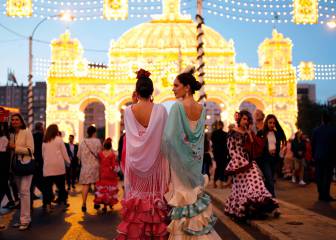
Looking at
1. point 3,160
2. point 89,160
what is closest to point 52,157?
point 89,160

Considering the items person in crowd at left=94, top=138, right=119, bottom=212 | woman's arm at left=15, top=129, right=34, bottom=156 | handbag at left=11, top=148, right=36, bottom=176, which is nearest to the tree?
person in crowd at left=94, top=138, right=119, bottom=212

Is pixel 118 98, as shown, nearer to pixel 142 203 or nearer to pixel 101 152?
pixel 101 152

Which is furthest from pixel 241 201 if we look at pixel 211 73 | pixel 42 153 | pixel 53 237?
pixel 211 73

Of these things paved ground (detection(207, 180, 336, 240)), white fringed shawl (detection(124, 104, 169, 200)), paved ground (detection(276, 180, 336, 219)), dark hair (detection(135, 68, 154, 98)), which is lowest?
paved ground (detection(276, 180, 336, 219))

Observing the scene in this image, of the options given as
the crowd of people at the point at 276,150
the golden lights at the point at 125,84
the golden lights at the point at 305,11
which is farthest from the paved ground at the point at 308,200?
the golden lights at the point at 125,84

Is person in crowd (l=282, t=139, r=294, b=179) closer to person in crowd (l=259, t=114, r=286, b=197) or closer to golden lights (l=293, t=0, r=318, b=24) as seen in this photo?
golden lights (l=293, t=0, r=318, b=24)

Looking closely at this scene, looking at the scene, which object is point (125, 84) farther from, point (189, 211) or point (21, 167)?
point (189, 211)

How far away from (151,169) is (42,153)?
6274 millimetres

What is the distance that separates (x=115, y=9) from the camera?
20.3 m

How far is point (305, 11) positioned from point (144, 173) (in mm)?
17055

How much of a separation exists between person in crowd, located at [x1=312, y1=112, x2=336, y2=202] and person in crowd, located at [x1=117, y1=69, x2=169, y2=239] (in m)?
7.50

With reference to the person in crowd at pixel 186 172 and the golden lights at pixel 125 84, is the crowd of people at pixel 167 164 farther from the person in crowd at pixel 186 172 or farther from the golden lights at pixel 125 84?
the golden lights at pixel 125 84

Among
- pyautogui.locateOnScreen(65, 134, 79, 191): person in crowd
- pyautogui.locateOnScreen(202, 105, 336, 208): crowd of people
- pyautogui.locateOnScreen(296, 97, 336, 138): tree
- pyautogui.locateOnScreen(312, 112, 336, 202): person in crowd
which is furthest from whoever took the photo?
pyautogui.locateOnScreen(296, 97, 336, 138): tree

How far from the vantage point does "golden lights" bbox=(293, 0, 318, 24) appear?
793 inches
